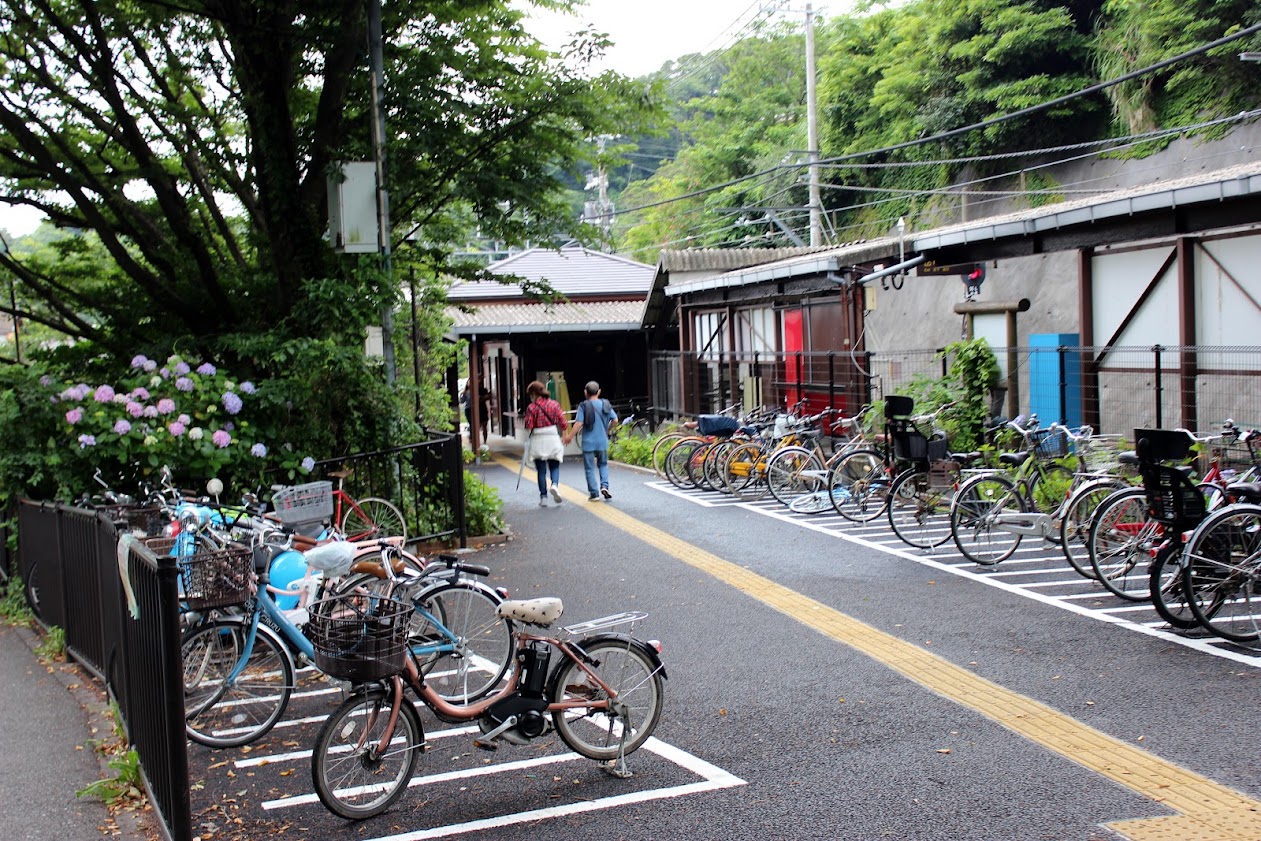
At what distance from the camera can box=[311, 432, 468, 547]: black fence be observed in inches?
464

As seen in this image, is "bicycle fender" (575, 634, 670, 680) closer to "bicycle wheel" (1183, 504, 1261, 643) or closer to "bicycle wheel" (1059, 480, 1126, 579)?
"bicycle wheel" (1183, 504, 1261, 643)

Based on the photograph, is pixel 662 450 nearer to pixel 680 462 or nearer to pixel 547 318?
pixel 680 462

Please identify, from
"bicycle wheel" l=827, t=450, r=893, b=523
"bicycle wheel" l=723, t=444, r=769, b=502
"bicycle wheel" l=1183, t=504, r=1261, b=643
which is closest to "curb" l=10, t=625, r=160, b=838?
"bicycle wheel" l=1183, t=504, r=1261, b=643

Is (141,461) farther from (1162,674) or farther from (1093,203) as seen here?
(1093,203)

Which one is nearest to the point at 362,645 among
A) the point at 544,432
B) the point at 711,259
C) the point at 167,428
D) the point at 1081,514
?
the point at 167,428

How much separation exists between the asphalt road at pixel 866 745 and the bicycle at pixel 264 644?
219mm

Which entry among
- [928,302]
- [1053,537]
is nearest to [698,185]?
[928,302]

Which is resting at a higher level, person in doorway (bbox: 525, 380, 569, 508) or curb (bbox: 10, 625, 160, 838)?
person in doorway (bbox: 525, 380, 569, 508)

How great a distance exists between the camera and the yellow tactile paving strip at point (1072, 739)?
4441 millimetres

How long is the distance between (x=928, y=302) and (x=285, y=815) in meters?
13.9

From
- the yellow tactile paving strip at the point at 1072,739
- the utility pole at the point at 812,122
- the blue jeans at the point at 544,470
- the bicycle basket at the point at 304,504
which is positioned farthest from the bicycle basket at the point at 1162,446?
the utility pole at the point at 812,122

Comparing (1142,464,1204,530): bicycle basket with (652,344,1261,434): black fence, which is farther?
(652,344,1261,434): black fence

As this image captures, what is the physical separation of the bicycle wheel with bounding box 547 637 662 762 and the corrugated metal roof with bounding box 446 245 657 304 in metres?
23.8

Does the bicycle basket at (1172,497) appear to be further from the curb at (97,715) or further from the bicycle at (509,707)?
the curb at (97,715)
